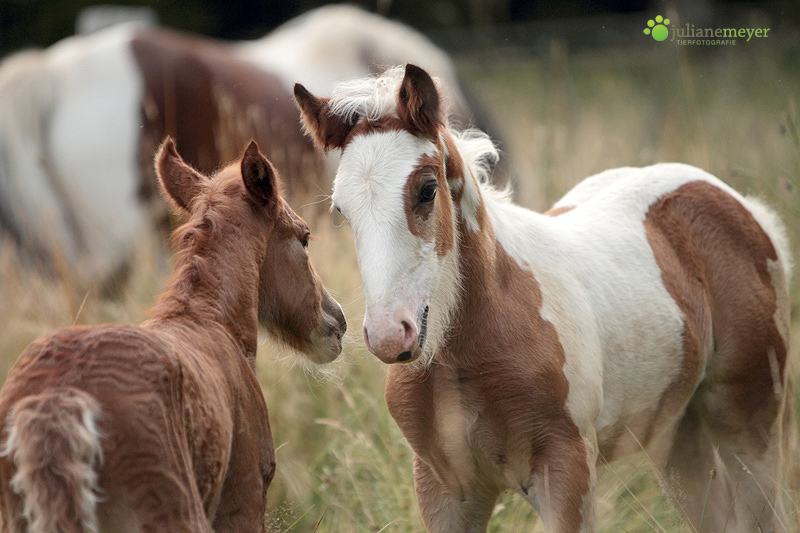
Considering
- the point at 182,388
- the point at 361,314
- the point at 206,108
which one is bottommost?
the point at 206,108

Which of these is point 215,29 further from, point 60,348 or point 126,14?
point 60,348

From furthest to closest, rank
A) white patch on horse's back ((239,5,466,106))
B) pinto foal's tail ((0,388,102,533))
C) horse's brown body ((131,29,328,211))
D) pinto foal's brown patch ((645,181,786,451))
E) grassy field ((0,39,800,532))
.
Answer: white patch on horse's back ((239,5,466,106)) → horse's brown body ((131,29,328,211)) → grassy field ((0,39,800,532)) → pinto foal's brown patch ((645,181,786,451)) → pinto foal's tail ((0,388,102,533))

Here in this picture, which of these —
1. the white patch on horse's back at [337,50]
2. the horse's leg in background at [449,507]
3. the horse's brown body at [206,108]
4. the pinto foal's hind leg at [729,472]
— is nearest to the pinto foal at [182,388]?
the horse's leg in background at [449,507]

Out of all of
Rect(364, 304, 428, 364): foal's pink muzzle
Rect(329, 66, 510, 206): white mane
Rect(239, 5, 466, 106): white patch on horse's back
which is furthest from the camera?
Rect(239, 5, 466, 106): white patch on horse's back

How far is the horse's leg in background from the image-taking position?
2.63 m

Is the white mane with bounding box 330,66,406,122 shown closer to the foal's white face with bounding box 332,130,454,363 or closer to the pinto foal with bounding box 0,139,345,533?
the foal's white face with bounding box 332,130,454,363

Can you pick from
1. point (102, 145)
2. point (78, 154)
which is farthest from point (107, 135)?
point (78, 154)

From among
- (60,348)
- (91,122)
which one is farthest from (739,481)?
(91,122)

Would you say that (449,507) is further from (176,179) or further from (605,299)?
(176,179)

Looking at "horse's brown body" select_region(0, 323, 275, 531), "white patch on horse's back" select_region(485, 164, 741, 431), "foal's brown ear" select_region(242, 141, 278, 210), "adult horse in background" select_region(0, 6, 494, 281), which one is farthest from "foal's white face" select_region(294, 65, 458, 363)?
"adult horse in background" select_region(0, 6, 494, 281)

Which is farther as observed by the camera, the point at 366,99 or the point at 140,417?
the point at 366,99

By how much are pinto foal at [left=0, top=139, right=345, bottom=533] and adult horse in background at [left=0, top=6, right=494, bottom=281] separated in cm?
292

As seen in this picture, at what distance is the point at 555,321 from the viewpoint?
2537 mm

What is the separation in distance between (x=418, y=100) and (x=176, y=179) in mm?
802
